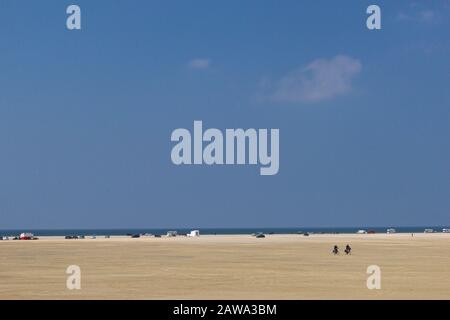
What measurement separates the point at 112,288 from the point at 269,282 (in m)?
7.82

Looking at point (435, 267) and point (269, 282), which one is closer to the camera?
point (269, 282)

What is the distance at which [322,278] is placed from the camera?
38406 mm
